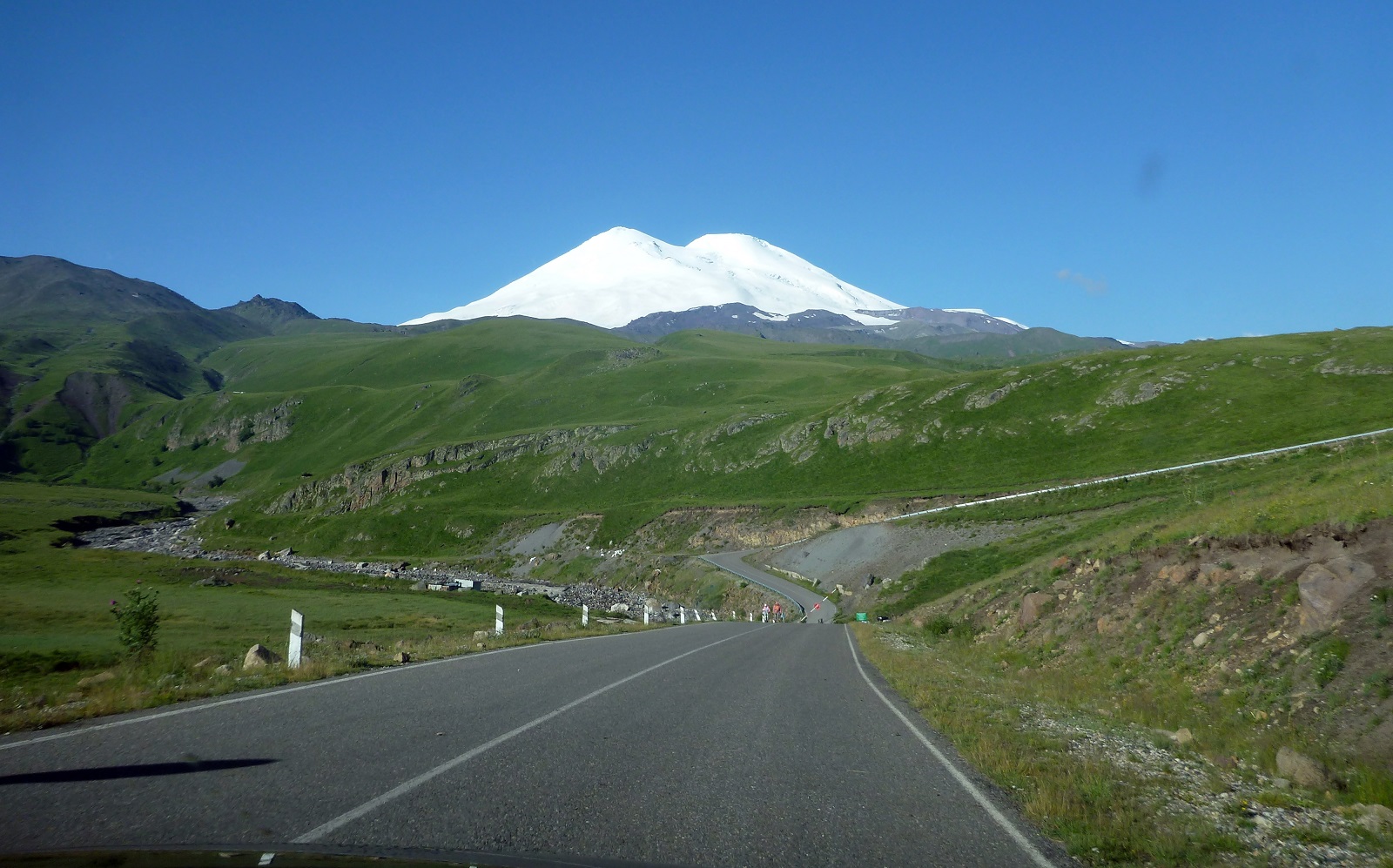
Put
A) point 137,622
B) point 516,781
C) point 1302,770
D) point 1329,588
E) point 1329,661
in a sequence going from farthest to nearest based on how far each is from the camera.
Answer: point 137,622
point 1329,588
point 1329,661
point 1302,770
point 516,781

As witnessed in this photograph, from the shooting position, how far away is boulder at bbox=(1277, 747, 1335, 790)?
28.2 ft

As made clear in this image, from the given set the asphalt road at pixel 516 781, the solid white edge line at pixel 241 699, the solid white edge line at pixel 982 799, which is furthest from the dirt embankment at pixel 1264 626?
the solid white edge line at pixel 241 699

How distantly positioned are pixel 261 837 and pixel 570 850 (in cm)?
215

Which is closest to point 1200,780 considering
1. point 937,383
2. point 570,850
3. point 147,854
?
point 570,850

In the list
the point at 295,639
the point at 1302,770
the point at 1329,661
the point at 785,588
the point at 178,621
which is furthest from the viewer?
the point at 785,588

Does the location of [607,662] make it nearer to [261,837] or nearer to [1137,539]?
[261,837]

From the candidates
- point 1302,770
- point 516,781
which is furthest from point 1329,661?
point 516,781

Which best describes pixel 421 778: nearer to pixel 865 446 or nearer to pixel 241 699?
pixel 241 699

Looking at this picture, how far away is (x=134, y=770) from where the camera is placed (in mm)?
7336

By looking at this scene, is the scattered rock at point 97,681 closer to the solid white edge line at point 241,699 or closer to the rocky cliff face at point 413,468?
the solid white edge line at point 241,699

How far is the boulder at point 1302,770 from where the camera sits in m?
8.59

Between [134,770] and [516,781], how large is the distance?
3438 millimetres

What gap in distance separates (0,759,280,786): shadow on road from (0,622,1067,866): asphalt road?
32 mm

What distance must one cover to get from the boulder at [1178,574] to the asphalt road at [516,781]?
816 centimetres
